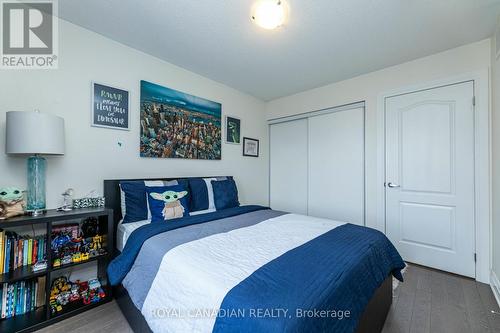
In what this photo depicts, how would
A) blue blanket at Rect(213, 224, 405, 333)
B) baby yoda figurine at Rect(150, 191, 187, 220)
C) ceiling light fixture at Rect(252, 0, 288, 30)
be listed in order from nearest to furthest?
blue blanket at Rect(213, 224, 405, 333)
ceiling light fixture at Rect(252, 0, 288, 30)
baby yoda figurine at Rect(150, 191, 187, 220)

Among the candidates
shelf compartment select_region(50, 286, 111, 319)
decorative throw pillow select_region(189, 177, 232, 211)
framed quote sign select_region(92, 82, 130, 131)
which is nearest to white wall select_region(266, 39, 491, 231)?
decorative throw pillow select_region(189, 177, 232, 211)

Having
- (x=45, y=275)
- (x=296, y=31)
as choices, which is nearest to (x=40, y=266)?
(x=45, y=275)

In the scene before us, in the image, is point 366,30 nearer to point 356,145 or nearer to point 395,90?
point 395,90

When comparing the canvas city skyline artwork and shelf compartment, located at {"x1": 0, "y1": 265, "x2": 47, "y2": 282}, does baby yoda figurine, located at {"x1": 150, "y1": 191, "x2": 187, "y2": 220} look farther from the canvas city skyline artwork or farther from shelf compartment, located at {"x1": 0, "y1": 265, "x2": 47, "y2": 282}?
shelf compartment, located at {"x1": 0, "y1": 265, "x2": 47, "y2": 282}

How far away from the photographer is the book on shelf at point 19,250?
Result: 4.82ft

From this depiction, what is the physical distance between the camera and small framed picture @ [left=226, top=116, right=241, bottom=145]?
338 cm

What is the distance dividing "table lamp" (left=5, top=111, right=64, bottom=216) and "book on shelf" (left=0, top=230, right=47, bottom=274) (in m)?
0.19

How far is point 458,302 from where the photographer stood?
6.04ft

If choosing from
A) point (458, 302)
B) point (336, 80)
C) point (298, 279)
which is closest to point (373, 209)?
point (458, 302)

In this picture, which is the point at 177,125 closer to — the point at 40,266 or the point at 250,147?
the point at 250,147

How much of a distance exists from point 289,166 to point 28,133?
3240 millimetres

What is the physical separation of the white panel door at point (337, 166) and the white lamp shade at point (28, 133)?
3147 millimetres

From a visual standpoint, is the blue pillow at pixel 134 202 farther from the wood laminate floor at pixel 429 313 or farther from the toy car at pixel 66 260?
the wood laminate floor at pixel 429 313

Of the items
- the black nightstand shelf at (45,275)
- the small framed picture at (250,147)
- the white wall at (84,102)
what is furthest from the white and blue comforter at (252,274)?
the small framed picture at (250,147)
